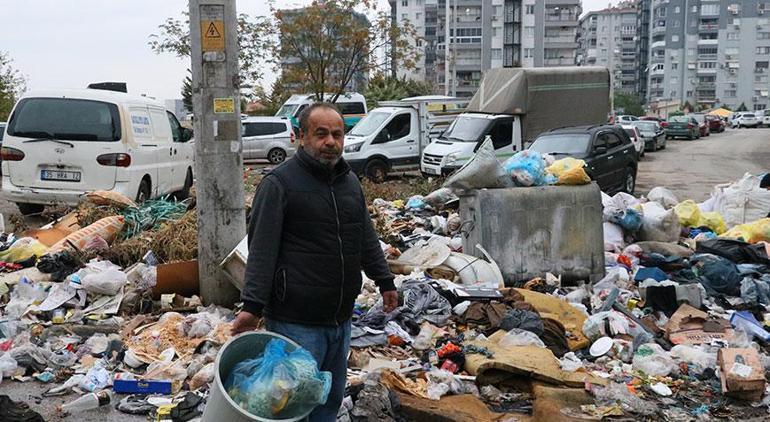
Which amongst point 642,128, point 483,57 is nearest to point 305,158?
point 642,128

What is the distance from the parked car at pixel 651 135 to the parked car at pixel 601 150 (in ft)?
66.0

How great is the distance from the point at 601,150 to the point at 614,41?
129m

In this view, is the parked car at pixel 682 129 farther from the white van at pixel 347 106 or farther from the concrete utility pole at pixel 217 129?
the concrete utility pole at pixel 217 129

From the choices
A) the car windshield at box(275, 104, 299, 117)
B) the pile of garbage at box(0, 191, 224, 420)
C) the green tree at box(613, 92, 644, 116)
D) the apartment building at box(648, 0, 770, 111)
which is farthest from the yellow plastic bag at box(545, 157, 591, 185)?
the apartment building at box(648, 0, 770, 111)

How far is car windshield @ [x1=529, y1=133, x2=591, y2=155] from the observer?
16266 millimetres

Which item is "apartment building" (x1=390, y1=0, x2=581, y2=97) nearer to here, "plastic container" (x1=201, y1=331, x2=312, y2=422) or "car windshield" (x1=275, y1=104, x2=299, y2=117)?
"car windshield" (x1=275, y1=104, x2=299, y2=117)

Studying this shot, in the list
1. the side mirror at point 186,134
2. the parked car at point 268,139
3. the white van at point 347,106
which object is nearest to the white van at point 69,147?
the side mirror at point 186,134

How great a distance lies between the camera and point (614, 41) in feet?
448

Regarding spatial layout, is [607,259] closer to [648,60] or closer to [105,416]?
[105,416]

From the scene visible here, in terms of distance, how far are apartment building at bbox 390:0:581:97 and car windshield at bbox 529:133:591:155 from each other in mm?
69975

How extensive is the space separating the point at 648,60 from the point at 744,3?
18.1 metres

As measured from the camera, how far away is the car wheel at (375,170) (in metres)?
20.0

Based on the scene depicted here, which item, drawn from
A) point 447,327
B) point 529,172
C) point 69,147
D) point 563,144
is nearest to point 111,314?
point 447,327

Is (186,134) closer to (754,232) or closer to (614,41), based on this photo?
(754,232)
